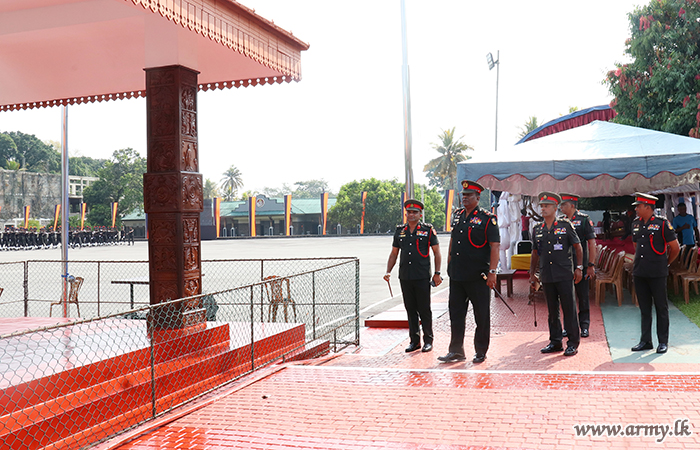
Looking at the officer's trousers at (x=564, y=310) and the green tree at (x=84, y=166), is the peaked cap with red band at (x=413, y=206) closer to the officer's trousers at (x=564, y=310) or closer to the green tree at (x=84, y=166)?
the officer's trousers at (x=564, y=310)

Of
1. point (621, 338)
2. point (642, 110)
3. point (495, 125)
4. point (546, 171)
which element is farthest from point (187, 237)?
point (495, 125)

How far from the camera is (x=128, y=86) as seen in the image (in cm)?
895

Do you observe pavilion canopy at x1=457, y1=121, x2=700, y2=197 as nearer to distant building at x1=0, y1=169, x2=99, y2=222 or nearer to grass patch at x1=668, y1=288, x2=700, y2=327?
grass patch at x1=668, y1=288, x2=700, y2=327

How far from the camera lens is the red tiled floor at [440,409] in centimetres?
354

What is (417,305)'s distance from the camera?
22.8 ft

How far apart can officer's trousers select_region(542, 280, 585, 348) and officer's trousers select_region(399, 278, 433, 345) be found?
4.56 ft

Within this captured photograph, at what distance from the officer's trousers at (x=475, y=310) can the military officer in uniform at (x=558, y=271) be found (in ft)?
2.81

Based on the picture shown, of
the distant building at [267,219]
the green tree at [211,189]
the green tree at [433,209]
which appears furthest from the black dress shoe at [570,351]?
the green tree at [211,189]

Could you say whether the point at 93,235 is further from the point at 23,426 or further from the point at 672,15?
the point at 23,426

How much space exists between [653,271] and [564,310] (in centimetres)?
106

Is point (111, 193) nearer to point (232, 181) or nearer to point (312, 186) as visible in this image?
point (232, 181)

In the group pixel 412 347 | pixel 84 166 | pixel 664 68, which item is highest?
pixel 84 166

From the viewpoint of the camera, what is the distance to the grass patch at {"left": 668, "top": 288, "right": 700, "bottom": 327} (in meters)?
7.94

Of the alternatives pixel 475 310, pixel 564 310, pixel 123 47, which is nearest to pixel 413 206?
pixel 475 310
